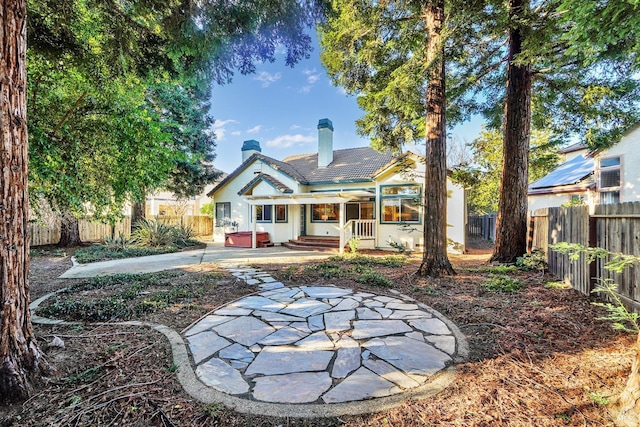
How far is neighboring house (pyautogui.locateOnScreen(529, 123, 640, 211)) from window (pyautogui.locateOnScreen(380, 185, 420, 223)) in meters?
4.97

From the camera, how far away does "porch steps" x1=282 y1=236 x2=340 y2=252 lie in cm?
1285

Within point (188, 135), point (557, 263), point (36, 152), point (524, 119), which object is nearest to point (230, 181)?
point (188, 135)

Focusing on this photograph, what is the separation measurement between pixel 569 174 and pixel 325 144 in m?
12.1

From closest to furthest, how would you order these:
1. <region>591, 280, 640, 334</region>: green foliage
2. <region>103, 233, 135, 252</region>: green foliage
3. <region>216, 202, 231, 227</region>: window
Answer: <region>591, 280, 640, 334</region>: green foliage → <region>103, 233, 135, 252</region>: green foliage → <region>216, 202, 231, 227</region>: window

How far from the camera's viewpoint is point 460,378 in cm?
245

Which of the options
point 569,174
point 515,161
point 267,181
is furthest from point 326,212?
point 569,174

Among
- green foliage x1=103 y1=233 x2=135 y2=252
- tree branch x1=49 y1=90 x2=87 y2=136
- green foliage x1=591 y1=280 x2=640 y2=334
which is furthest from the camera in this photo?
green foliage x1=103 y1=233 x2=135 y2=252

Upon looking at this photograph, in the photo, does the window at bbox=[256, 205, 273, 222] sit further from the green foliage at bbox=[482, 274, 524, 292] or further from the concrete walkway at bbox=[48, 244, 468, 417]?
the green foliage at bbox=[482, 274, 524, 292]

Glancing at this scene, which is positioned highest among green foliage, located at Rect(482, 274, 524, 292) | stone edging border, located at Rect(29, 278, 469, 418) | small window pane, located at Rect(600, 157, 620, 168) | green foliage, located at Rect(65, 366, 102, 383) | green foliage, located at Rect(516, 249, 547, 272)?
small window pane, located at Rect(600, 157, 620, 168)

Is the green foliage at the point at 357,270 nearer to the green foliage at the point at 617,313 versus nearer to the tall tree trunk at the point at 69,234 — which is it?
the green foliage at the point at 617,313

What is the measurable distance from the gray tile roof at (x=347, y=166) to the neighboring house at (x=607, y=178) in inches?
291

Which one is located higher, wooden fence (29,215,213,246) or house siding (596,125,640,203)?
house siding (596,125,640,203)

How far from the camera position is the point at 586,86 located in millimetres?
7109

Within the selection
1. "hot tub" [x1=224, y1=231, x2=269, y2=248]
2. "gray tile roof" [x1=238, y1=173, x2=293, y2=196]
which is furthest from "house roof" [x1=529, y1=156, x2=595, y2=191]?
"hot tub" [x1=224, y1=231, x2=269, y2=248]
